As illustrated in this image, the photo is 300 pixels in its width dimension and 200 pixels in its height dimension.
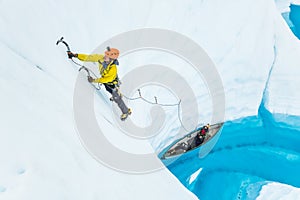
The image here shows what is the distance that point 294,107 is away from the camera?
20.7ft

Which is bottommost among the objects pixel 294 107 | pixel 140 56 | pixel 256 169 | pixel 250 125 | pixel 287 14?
pixel 256 169

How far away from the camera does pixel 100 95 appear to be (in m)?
4.83

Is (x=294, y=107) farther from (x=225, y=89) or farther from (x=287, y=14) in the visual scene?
(x=287, y=14)

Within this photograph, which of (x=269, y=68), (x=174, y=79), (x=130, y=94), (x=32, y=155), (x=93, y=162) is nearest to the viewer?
(x=32, y=155)

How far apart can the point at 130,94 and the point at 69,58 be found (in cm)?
124

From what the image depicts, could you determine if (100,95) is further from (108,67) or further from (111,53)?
(111,53)

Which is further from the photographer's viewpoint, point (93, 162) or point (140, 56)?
point (140, 56)

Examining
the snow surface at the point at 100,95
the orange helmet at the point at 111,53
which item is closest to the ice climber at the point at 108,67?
the orange helmet at the point at 111,53

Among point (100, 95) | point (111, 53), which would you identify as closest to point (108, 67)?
point (111, 53)

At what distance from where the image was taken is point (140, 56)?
5.80m

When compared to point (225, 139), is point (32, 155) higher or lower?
higher

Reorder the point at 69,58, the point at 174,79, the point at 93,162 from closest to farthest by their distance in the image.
Answer: 1. the point at 93,162
2. the point at 69,58
3. the point at 174,79

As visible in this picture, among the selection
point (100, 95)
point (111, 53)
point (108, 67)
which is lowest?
point (100, 95)

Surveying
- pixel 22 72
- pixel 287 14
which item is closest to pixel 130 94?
pixel 22 72
